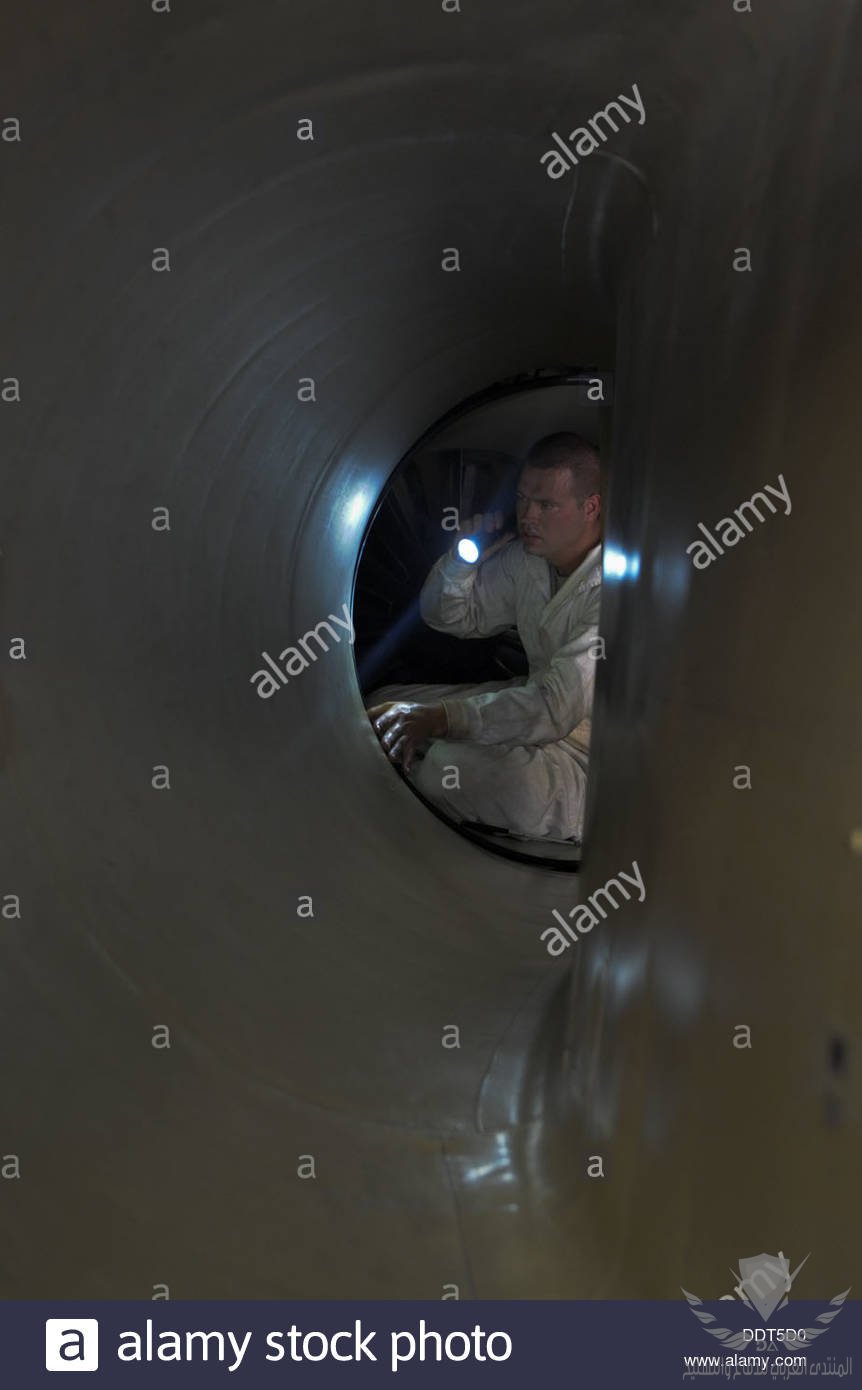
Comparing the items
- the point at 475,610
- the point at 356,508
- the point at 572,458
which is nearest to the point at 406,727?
the point at 356,508

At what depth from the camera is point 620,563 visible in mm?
1396

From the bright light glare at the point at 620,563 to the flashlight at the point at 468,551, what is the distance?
6.03 ft

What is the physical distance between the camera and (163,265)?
54.2 inches

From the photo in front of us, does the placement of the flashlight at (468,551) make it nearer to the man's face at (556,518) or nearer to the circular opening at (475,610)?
the circular opening at (475,610)

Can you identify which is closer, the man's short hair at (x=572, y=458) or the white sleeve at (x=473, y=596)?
the man's short hair at (x=572, y=458)

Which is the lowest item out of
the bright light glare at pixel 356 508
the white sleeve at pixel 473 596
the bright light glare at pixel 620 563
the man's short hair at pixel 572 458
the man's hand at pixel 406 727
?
the man's hand at pixel 406 727

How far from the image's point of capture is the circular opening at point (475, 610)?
293cm

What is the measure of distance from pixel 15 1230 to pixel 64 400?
0.80 metres

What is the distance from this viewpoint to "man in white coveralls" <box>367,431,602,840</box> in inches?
114

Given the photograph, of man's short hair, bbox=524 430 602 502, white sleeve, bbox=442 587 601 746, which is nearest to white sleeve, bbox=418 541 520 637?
man's short hair, bbox=524 430 602 502

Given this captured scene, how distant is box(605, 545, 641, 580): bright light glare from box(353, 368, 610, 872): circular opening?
1240 millimetres

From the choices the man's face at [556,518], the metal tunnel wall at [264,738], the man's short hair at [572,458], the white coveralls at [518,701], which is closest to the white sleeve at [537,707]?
the white coveralls at [518,701]

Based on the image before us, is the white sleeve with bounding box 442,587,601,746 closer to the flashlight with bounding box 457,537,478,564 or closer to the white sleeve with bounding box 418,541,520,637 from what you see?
the white sleeve with bounding box 418,541,520,637

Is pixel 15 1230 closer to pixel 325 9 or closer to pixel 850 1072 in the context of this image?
pixel 850 1072
